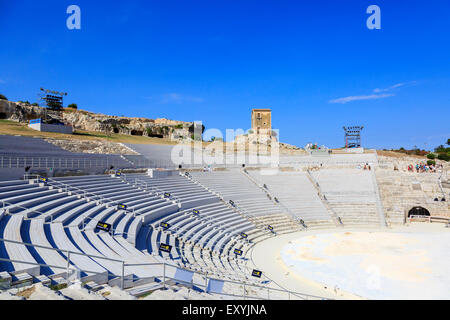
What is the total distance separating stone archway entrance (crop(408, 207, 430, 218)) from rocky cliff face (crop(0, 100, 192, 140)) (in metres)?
46.4

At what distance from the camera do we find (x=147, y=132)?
62125 millimetres

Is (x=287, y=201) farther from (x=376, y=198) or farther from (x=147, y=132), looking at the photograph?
(x=147, y=132)

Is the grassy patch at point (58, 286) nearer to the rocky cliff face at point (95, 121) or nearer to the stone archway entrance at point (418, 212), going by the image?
the stone archway entrance at point (418, 212)

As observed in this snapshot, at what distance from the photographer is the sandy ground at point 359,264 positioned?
1190 centimetres

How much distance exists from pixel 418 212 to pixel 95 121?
2158 inches

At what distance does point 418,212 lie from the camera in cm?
2716

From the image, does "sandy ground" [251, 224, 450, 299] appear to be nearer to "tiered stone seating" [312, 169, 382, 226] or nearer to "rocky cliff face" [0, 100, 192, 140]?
"tiered stone seating" [312, 169, 382, 226]

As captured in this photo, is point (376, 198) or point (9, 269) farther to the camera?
point (376, 198)

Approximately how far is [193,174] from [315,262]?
15.8 meters

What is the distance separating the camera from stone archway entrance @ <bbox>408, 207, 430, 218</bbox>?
26.9m

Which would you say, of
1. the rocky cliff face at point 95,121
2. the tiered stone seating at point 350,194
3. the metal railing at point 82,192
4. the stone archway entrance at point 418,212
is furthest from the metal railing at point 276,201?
the rocky cliff face at point 95,121

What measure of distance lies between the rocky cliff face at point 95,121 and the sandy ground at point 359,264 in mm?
45423
